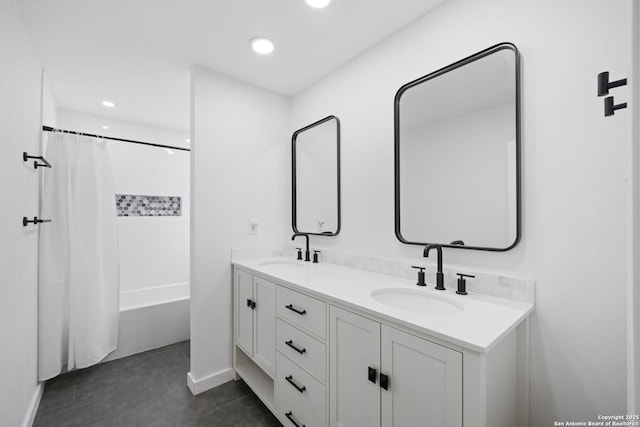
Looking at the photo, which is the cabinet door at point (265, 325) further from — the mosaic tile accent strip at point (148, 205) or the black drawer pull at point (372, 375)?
the mosaic tile accent strip at point (148, 205)

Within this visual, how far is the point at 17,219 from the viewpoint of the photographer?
142 cm

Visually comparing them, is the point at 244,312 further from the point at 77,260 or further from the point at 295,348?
the point at 77,260

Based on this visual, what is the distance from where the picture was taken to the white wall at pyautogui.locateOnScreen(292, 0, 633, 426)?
3.14 ft

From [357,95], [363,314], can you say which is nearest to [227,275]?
[363,314]

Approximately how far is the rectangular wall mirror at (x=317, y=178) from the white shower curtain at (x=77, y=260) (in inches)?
65.3

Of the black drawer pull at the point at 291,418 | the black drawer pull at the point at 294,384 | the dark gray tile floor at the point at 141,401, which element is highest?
the black drawer pull at the point at 294,384

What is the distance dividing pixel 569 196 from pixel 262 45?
1856 mm

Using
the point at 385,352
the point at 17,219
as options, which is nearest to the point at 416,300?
the point at 385,352

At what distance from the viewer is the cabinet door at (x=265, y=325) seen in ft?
5.46

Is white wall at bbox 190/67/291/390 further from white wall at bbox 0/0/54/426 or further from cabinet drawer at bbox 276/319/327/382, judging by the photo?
white wall at bbox 0/0/54/426

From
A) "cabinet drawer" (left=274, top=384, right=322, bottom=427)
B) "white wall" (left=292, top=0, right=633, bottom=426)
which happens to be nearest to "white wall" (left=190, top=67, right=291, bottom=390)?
"cabinet drawer" (left=274, top=384, right=322, bottom=427)

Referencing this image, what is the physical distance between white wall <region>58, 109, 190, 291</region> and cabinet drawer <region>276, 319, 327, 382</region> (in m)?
2.38

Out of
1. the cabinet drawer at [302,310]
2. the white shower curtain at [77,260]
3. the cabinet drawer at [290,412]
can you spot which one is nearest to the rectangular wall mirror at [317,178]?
the cabinet drawer at [302,310]

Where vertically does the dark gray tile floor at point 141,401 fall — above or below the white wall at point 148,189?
below
